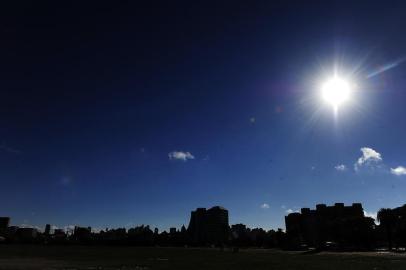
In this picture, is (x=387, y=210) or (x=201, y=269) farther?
(x=387, y=210)

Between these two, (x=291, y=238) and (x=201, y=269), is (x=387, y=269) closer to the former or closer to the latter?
(x=201, y=269)

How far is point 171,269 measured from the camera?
152 ft

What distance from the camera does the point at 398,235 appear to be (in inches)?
5571

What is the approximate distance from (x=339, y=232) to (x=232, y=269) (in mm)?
123984

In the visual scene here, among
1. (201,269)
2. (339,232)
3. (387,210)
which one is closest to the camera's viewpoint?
(201,269)

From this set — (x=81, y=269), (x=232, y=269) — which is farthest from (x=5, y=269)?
Answer: (x=232, y=269)

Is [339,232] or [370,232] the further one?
[339,232]

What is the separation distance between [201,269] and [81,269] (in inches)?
571

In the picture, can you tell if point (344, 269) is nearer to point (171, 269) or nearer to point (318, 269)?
point (318, 269)

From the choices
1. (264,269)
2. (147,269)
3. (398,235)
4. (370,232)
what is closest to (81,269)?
→ (147,269)

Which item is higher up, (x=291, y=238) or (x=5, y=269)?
(x=291, y=238)

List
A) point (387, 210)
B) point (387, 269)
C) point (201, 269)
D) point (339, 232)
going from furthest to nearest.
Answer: point (339, 232)
point (387, 210)
point (201, 269)
point (387, 269)

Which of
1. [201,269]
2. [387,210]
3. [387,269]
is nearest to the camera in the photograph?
[387,269]

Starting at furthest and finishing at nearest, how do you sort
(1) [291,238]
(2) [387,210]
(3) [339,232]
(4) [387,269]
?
(1) [291,238]
(3) [339,232]
(2) [387,210]
(4) [387,269]
